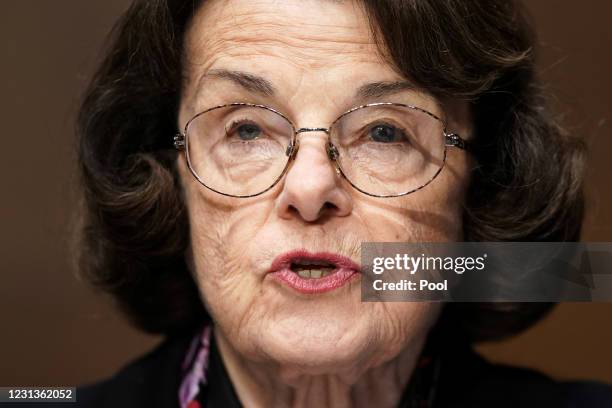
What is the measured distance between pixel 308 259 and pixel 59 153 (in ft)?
2.03

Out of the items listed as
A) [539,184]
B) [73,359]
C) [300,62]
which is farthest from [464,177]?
[73,359]

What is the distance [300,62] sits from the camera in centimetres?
123

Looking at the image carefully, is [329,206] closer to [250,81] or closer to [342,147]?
[342,147]

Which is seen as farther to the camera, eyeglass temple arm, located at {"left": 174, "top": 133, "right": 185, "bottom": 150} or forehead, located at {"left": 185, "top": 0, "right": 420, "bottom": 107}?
eyeglass temple arm, located at {"left": 174, "top": 133, "right": 185, "bottom": 150}

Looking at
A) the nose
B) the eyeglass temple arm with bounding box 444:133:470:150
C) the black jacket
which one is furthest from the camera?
the black jacket

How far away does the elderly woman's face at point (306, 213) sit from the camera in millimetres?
1211

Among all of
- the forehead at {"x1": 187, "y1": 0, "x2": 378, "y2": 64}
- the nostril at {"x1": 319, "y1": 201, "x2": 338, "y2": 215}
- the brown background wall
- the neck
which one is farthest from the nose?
the brown background wall

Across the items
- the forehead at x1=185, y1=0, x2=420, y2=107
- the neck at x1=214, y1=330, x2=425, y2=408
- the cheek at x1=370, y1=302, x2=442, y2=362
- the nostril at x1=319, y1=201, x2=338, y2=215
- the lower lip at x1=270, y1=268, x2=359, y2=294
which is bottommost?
the neck at x1=214, y1=330, x2=425, y2=408

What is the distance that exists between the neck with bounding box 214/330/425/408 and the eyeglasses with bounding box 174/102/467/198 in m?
0.29

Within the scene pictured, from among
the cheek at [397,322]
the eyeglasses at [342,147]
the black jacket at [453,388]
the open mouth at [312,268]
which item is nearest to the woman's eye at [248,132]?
the eyeglasses at [342,147]

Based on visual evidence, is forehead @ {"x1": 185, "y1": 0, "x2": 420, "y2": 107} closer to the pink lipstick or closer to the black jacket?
the pink lipstick

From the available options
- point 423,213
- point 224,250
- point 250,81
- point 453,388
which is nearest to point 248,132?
point 250,81

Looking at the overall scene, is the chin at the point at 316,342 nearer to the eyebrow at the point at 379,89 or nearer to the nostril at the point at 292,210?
the nostril at the point at 292,210

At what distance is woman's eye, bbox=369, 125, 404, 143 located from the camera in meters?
1.26
